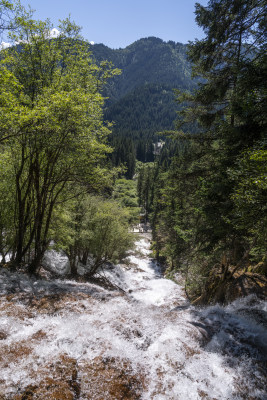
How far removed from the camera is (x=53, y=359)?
361cm

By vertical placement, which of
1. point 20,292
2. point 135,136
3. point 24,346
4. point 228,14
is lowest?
point 20,292

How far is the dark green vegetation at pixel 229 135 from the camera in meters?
5.49

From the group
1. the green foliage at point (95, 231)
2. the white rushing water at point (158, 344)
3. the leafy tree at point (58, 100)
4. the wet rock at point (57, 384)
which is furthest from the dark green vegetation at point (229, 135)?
the green foliage at point (95, 231)

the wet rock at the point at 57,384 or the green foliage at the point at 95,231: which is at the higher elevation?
the wet rock at the point at 57,384

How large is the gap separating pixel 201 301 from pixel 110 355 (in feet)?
29.5

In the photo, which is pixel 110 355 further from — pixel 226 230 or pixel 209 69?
pixel 209 69

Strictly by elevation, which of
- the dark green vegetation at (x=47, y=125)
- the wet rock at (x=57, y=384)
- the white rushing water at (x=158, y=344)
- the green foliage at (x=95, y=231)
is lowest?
the green foliage at (x=95, y=231)

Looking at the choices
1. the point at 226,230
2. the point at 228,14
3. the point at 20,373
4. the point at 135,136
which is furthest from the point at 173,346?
the point at 135,136

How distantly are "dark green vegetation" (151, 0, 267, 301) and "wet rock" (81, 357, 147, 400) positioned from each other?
13.7 ft

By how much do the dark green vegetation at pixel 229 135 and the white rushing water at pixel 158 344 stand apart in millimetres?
2737

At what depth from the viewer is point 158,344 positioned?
4.49m

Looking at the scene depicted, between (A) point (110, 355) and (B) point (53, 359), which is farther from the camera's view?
(A) point (110, 355)

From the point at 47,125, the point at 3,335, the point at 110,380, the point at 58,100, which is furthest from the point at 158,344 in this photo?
the point at 58,100

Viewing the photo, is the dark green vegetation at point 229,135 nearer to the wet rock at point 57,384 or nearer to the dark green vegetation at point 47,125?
the dark green vegetation at point 47,125
